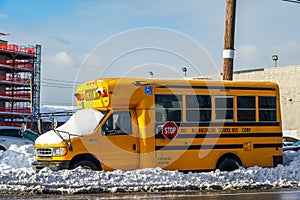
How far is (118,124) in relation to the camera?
14.5m

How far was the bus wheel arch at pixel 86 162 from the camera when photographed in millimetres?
13855

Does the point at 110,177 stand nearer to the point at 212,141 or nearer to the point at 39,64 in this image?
the point at 212,141

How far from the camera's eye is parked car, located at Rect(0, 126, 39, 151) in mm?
24048

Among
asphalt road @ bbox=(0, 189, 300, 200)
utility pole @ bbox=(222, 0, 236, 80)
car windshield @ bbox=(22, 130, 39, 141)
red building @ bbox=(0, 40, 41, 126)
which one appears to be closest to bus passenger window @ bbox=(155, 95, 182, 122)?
asphalt road @ bbox=(0, 189, 300, 200)

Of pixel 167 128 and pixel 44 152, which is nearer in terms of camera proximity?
pixel 44 152

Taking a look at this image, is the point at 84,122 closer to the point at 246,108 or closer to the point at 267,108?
the point at 246,108

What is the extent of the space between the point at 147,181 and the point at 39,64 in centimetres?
8157

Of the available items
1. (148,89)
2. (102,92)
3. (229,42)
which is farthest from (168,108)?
(229,42)

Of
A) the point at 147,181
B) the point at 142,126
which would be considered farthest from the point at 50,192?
the point at 142,126

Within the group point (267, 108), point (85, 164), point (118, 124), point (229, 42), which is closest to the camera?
point (85, 164)

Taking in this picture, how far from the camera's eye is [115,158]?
1434 centimetres

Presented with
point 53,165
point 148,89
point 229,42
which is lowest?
A: point 53,165

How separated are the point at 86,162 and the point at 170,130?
2.62 metres

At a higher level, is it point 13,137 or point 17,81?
point 17,81
